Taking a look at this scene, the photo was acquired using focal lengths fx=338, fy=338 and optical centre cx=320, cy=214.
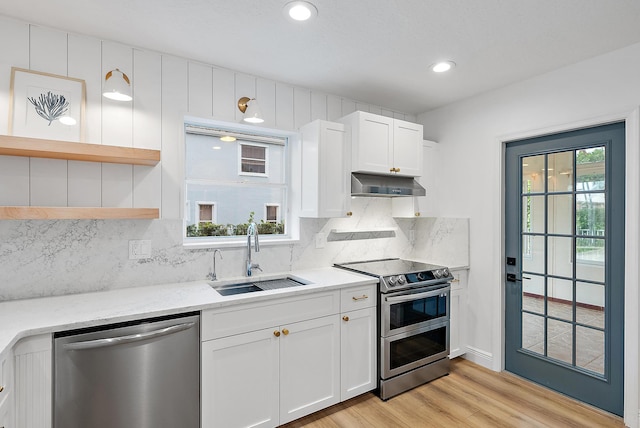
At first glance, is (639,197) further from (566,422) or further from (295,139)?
(295,139)

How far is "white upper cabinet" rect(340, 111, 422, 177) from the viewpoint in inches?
114

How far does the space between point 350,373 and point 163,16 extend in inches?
105

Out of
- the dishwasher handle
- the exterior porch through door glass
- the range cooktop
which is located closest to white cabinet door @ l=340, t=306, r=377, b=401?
the range cooktop

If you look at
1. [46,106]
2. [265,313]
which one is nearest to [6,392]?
[265,313]

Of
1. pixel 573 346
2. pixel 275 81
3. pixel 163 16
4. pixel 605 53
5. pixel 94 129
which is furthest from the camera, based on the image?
pixel 275 81

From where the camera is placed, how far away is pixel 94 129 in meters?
2.20

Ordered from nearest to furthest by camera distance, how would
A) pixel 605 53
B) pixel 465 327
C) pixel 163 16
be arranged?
pixel 163 16
pixel 605 53
pixel 465 327

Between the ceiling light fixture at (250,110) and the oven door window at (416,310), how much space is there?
69.4 inches

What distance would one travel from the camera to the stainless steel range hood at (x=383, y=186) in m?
2.90

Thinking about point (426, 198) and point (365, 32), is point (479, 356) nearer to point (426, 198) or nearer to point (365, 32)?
point (426, 198)

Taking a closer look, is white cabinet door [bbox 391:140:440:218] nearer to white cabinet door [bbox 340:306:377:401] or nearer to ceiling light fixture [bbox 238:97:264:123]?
white cabinet door [bbox 340:306:377:401]

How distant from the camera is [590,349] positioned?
257 cm

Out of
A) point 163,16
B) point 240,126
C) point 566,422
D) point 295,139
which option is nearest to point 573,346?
point 566,422

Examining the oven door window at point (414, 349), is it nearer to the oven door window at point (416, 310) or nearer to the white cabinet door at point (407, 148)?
the oven door window at point (416, 310)
